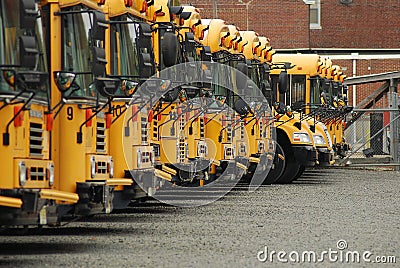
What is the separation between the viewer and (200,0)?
51.0 meters

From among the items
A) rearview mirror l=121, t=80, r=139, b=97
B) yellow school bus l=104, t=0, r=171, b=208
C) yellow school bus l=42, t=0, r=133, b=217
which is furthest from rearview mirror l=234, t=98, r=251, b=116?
yellow school bus l=42, t=0, r=133, b=217

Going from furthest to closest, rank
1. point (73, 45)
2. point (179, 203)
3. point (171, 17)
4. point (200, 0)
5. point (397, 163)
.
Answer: point (200, 0) < point (397, 163) < point (179, 203) < point (171, 17) < point (73, 45)

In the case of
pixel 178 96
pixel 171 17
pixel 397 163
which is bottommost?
pixel 397 163

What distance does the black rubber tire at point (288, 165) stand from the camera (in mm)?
Result: 26047

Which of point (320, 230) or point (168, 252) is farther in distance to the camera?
point (320, 230)

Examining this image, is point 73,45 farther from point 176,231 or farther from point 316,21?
point 316,21

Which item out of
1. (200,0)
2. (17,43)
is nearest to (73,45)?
(17,43)

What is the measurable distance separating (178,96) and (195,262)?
6.71 m

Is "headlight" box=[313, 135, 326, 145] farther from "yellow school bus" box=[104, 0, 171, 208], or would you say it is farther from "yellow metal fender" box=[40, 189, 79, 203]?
"yellow metal fender" box=[40, 189, 79, 203]

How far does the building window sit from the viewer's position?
55625 mm

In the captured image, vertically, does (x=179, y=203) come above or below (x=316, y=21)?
below

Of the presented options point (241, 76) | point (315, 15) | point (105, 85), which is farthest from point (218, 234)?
point (315, 15)

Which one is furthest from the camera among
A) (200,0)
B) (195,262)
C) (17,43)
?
(200,0)

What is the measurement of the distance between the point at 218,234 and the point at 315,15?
42.7 metres
